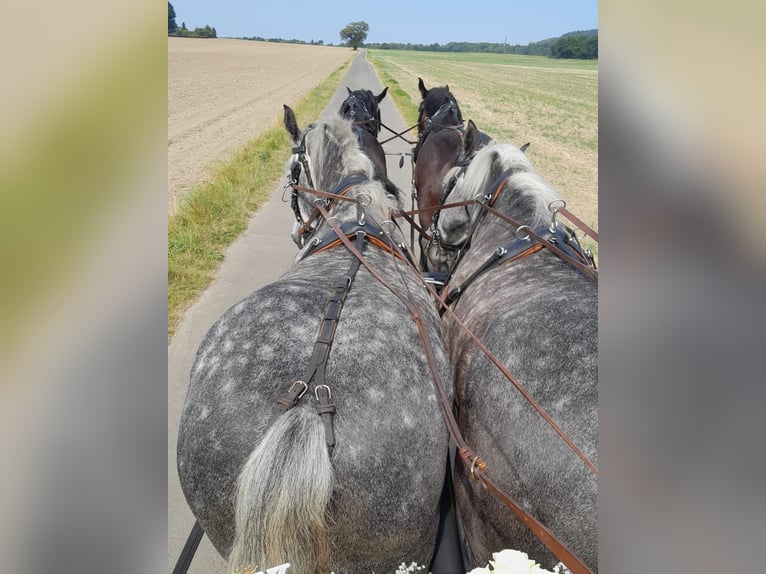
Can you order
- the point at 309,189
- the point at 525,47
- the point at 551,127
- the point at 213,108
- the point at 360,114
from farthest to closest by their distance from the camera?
the point at 525,47, the point at 213,108, the point at 551,127, the point at 360,114, the point at 309,189

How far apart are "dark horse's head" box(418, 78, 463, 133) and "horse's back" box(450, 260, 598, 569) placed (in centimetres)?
397

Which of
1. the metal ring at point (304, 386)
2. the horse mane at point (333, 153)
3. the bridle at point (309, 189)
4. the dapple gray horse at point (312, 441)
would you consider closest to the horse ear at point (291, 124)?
the bridle at point (309, 189)

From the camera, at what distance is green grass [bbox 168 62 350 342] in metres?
6.19

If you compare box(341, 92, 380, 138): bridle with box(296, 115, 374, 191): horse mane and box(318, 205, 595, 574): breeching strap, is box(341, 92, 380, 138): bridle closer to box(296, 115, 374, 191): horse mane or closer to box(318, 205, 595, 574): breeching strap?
box(296, 115, 374, 191): horse mane

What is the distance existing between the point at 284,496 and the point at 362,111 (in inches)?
179

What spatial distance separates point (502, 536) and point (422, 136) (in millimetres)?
4914

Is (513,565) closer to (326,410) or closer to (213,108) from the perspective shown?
(326,410)

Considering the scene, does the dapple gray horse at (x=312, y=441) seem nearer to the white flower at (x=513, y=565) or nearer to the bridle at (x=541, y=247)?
the white flower at (x=513, y=565)

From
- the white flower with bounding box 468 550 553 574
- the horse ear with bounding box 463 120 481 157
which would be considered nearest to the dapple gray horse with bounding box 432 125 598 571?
→ the white flower with bounding box 468 550 553 574

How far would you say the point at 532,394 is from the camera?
80.1 inches

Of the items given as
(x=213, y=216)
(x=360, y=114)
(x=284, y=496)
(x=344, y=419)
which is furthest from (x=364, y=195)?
(x=213, y=216)
